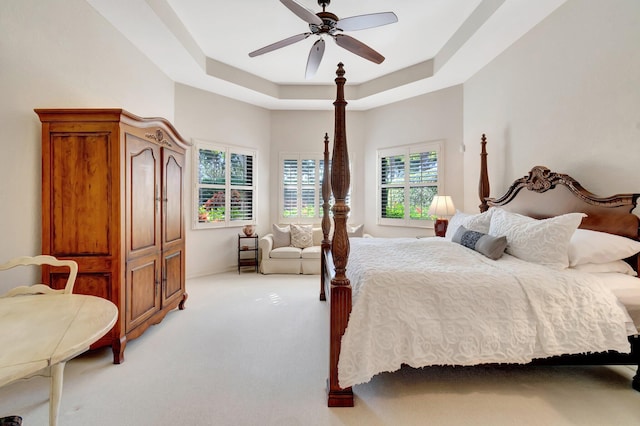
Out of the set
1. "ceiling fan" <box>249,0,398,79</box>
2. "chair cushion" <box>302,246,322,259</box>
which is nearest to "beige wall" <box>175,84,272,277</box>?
"chair cushion" <box>302,246,322,259</box>

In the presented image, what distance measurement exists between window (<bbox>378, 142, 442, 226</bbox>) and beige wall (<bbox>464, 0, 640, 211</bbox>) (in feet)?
3.77

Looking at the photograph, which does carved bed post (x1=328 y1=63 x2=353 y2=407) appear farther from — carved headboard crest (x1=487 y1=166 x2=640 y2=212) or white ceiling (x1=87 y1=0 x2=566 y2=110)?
Answer: white ceiling (x1=87 y1=0 x2=566 y2=110)

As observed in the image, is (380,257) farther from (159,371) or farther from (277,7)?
(277,7)

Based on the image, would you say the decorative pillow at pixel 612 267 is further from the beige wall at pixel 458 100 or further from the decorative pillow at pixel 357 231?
the decorative pillow at pixel 357 231

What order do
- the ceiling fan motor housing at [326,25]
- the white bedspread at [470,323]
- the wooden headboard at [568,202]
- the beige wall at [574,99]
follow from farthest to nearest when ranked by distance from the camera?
the ceiling fan motor housing at [326,25] < the beige wall at [574,99] < the wooden headboard at [568,202] < the white bedspread at [470,323]

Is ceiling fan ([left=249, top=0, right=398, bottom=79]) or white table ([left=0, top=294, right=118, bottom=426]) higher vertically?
ceiling fan ([left=249, top=0, right=398, bottom=79])

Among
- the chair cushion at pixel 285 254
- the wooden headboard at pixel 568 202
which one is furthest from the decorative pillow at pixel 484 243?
the chair cushion at pixel 285 254

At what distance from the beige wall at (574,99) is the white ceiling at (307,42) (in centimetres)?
31

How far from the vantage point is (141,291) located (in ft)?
8.60

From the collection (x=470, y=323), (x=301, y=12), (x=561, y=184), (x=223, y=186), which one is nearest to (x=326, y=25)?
(x=301, y=12)

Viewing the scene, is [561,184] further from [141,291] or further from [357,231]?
[141,291]

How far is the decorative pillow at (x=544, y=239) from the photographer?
219cm

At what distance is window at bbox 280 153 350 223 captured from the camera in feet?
19.6

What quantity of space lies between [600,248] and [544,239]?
0.33m
